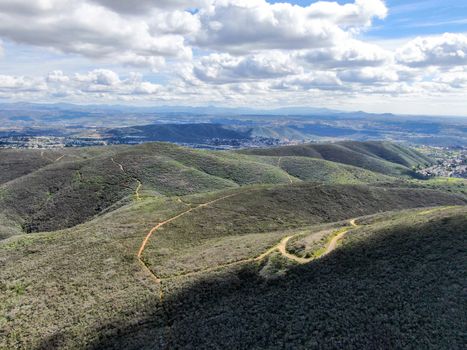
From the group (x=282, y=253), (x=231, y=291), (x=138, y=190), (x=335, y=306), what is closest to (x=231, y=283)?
(x=231, y=291)

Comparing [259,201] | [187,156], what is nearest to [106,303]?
[259,201]

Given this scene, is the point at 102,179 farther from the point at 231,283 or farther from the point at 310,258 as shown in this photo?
the point at 310,258

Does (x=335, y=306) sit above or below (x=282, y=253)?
above

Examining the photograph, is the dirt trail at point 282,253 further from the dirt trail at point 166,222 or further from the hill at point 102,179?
the hill at point 102,179

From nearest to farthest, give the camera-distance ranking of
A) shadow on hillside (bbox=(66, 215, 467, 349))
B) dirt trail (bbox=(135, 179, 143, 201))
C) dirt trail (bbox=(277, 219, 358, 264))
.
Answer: shadow on hillside (bbox=(66, 215, 467, 349)), dirt trail (bbox=(277, 219, 358, 264)), dirt trail (bbox=(135, 179, 143, 201))

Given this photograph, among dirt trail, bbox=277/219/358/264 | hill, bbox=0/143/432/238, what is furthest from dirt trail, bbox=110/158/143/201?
dirt trail, bbox=277/219/358/264

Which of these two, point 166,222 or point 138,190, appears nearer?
point 166,222

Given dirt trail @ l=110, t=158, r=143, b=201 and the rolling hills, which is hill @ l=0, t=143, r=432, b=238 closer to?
dirt trail @ l=110, t=158, r=143, b=201

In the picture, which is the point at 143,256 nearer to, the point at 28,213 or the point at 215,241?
the point at 215,241

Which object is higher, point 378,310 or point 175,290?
point 378,310
